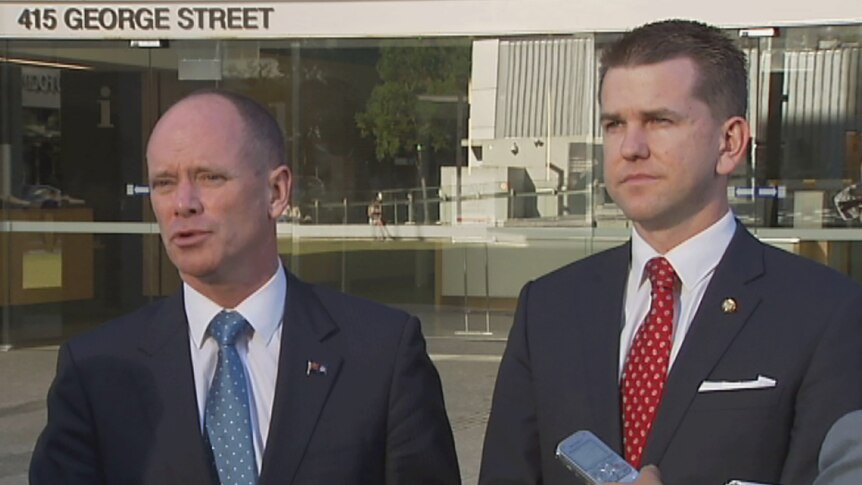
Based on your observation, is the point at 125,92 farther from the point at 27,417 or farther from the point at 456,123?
the point at 27,417

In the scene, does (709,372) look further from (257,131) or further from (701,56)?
(257,131)

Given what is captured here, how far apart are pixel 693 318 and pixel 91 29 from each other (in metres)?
11.3

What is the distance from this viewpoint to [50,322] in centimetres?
1366

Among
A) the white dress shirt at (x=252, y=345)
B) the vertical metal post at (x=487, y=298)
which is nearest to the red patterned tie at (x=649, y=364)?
the white dress shirt at (x=252, y=345)

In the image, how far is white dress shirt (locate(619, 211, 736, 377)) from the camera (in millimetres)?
2637

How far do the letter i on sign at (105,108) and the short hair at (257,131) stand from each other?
10960mm

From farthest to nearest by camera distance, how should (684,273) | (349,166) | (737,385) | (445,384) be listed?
(349,166)
(445,384)
(684,273)
(737,385)

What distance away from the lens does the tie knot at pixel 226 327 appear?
8.68ft

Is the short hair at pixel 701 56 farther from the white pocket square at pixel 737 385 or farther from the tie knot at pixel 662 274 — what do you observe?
the white pocket square at pixel 737 385

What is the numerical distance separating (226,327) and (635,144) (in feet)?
2.89

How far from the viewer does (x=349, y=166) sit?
13.2 metres

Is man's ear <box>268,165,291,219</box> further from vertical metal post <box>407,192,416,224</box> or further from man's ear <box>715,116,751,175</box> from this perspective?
vertical metal post <box>407,192,416,224</box>

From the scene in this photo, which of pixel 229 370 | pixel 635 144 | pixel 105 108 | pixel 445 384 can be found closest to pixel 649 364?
pixel 635 144

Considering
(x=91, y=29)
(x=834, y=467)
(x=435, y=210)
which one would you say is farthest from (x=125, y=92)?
(x=834, y=467)
